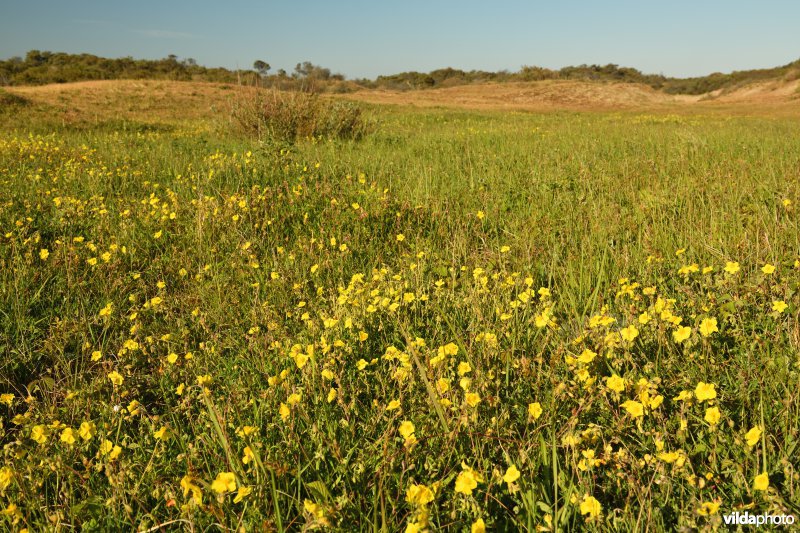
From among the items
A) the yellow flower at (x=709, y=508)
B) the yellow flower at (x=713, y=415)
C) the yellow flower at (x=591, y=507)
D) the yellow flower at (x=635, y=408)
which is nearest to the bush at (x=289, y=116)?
the yellow flower at (x=635, y=408)

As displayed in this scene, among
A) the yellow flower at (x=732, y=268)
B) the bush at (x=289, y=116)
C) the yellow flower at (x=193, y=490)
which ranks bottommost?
the yellow flower at (x=193, y=490)

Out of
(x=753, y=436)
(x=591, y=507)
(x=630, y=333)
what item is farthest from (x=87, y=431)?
(x=753, y=436)

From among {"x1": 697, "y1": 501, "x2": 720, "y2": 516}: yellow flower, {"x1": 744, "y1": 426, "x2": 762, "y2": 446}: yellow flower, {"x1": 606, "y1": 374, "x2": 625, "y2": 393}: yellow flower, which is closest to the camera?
{"x1": 697, "y1": 501, "x2": 720, "y2": 516}: yellow flower

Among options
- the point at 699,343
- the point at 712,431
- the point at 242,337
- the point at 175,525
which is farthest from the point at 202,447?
the point at 699,343

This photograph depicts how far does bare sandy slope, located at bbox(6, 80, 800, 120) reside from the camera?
67.0 feet

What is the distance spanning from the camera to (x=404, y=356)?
202cm

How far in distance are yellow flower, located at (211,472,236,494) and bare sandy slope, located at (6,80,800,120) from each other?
928cm

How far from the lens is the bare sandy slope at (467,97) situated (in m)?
20.4

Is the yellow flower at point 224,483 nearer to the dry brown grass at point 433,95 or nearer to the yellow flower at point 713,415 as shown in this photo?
the yellow flower at point 713,415

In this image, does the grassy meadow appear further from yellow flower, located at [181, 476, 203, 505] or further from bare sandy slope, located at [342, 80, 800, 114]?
bare sandy slope, located at [342, 80, 800, 114]

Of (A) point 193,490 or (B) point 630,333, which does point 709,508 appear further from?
(A) point 193,490

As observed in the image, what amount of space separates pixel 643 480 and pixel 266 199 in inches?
162

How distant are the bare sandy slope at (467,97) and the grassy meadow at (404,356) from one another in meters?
6.54

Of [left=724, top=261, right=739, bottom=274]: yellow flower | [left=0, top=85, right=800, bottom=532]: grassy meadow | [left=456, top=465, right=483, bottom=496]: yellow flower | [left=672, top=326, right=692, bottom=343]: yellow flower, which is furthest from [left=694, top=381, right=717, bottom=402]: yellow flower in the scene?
[left=724, top=261, right=739, bottom=274]: yellow flower
